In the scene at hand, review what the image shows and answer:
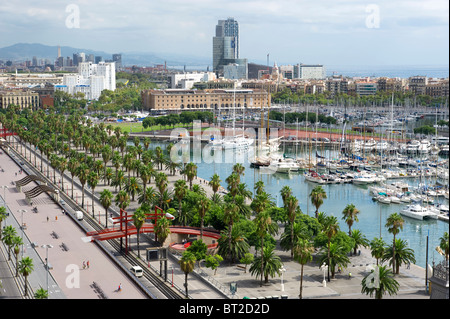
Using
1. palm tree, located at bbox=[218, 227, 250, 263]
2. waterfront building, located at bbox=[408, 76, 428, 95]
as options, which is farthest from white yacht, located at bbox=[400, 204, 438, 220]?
waterfront building, located at bbox=[408, 76, 428, 95]

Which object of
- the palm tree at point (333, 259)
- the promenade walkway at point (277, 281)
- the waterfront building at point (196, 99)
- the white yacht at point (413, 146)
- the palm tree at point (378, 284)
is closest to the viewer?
the palm tree at point (378, 284)

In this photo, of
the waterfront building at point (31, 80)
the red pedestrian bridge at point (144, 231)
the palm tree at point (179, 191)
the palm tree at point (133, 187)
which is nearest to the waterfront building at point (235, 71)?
the waterfront building at point (31, 80)

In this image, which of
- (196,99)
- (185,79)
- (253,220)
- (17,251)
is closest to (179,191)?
(253,220)

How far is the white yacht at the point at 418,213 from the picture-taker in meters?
41.1

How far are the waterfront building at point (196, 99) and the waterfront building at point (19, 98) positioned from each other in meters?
20.4

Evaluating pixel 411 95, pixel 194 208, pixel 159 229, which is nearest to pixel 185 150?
pixel 194 208

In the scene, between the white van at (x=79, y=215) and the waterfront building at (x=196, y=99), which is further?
the waterfront building at (x=196, y=99)

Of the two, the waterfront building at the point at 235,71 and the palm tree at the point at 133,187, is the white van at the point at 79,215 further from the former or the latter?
the waterfront building at the point at 235,71

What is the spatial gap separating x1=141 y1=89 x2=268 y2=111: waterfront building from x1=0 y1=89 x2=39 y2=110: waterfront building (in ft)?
67.0
